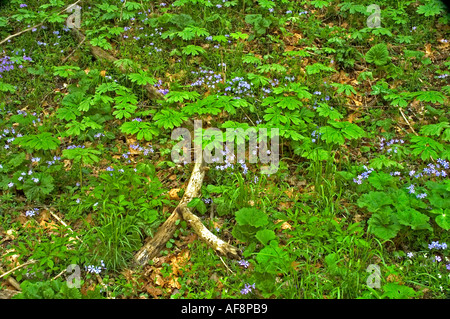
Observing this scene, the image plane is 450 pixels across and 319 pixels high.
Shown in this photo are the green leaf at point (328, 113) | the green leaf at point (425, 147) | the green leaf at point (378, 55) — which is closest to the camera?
the green leaf at point (425, 147)

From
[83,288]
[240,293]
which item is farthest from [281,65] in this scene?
[83,288]

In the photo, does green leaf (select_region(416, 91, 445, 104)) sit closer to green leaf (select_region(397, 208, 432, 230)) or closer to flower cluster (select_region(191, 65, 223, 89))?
green leaf (select_region(397, 208, 432, 230))

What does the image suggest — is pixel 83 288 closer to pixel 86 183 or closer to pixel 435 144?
pixel 86 183

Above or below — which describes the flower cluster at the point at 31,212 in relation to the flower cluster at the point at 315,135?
below

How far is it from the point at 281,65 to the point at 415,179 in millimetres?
2420

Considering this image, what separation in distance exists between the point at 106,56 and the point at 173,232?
3344 millimetres

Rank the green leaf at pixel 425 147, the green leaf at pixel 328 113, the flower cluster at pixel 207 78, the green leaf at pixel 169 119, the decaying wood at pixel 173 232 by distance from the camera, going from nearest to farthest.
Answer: the decaying wood at pixel 173 232, the green leaf at pixel 425 147, the green leaf at pixel 169 119, the green leaf at pixel 328 113, the flower cluster at pixel 207 78

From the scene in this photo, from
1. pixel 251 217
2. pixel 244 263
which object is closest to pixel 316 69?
pixel 251 217

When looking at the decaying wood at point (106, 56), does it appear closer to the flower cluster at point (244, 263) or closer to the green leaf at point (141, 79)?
the green leaf at point (141, 79)

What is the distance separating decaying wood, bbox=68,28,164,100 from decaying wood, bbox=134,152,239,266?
5.84 feet

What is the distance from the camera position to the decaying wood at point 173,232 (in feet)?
10.9

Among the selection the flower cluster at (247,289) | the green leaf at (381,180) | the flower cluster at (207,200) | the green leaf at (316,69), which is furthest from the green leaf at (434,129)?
the flower cluster at (247,289)

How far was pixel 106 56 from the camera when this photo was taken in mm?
5633

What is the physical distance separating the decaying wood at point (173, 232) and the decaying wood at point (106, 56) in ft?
5.84
